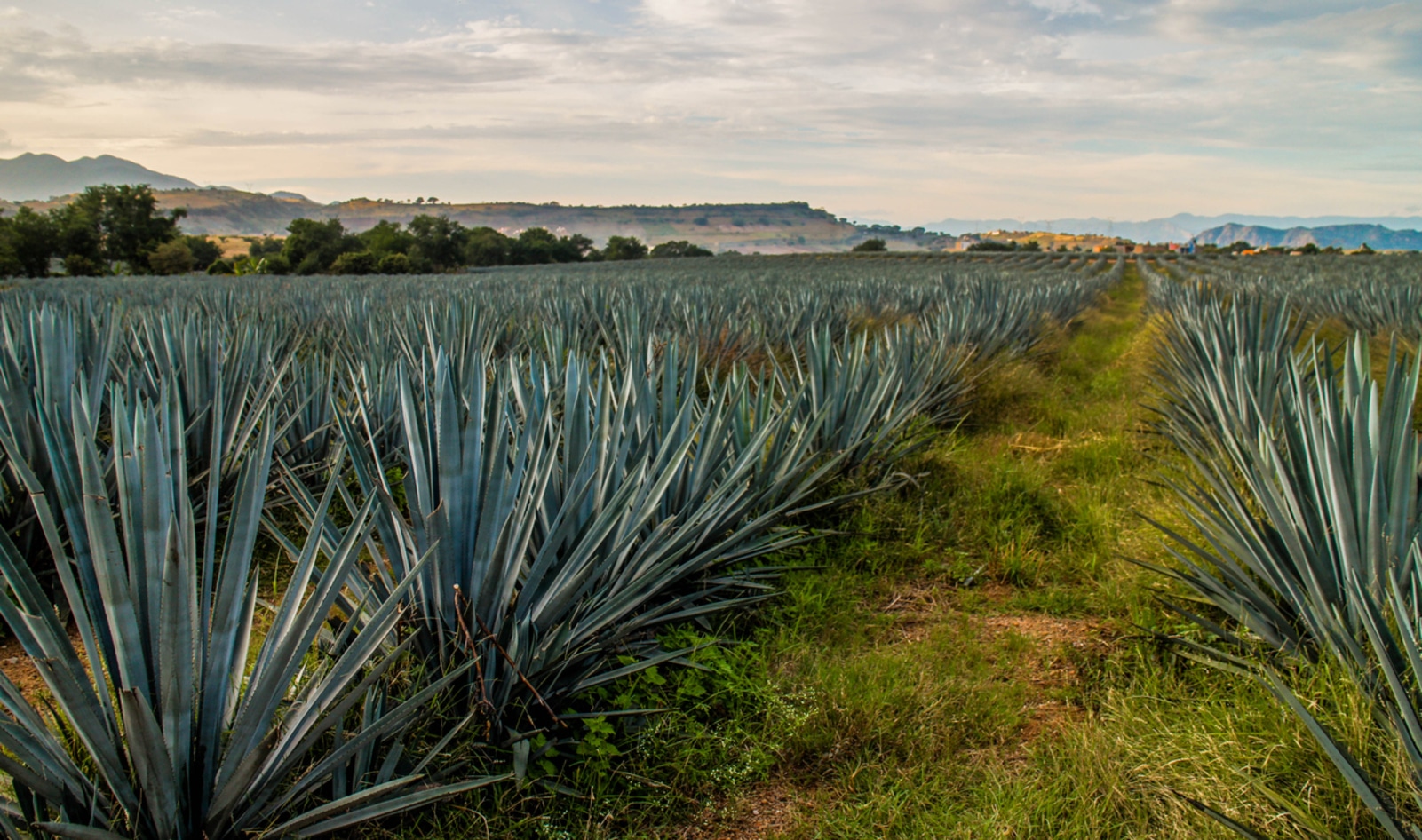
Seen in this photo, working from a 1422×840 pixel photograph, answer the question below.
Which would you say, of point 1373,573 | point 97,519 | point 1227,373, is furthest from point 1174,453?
point 97,519

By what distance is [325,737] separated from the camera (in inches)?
67.2

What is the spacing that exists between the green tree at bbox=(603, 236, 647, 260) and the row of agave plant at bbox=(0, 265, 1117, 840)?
2720 inches

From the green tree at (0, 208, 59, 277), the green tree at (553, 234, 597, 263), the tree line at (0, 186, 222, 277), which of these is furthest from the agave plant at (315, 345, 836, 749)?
the green tree at (553, 234, 597, 263)

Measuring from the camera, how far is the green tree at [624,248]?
72.0 meters

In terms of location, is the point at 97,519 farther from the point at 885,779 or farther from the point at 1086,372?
the point at 1086,372

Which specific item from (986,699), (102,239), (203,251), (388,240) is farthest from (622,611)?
(203,251)

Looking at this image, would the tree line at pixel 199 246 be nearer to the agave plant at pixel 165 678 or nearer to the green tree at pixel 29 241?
the green tree at pixel 29 241

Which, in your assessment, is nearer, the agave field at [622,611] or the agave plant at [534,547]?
the agave field at [622,611]

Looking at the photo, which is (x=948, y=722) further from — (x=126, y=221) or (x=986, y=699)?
(x=126, y=221)

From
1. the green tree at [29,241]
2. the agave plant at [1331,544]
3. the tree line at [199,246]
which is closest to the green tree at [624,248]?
the tree line at [199,246]

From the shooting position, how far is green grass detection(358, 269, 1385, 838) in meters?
1.75

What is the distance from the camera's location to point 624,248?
73.7m

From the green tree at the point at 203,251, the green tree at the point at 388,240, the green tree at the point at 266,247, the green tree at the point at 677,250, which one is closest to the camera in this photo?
the green tree at the point at 388,240

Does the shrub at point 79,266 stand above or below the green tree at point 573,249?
below
